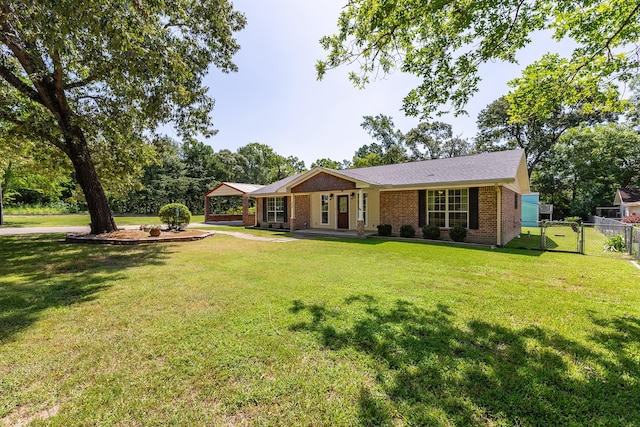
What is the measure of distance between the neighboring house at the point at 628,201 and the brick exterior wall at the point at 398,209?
22297 millimetres

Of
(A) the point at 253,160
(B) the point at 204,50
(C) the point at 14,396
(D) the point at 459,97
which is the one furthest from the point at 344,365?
(A) the point at 253,160

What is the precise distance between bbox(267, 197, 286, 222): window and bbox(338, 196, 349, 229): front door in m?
4.30

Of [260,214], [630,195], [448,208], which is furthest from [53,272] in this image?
[630,195]

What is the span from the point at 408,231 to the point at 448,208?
1.93 meters

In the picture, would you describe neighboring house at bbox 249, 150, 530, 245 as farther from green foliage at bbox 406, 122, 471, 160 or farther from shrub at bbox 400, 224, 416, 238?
green foliage at bbox 406, 122, 471, 160

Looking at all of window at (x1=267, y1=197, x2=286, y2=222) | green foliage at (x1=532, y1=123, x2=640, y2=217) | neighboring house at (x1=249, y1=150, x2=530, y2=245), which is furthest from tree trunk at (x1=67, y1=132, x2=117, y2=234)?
green foliage at (x1=532, y1=123, x2=640, y2=217)

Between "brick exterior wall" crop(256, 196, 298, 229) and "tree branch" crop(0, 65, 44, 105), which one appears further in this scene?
"brick exterior wall" crop(256, 196, 298, 229)

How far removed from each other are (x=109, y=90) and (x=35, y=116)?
8.34 ft

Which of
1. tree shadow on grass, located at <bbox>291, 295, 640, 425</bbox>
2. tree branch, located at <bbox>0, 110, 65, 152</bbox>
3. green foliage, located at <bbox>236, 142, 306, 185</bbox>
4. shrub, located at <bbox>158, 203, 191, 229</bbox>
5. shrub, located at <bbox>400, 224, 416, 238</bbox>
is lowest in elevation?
tree shadow on grass, located at <bbox>291, 295, 640, 425</bbox>

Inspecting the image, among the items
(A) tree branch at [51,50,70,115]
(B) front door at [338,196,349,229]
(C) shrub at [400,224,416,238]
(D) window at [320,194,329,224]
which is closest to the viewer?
(A) tree branch at [51,50,70,115]

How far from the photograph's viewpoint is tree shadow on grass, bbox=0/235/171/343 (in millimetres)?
4219

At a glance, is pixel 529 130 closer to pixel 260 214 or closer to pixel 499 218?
pixel 499 218

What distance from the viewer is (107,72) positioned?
829cm

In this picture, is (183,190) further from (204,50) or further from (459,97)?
(459,97)
